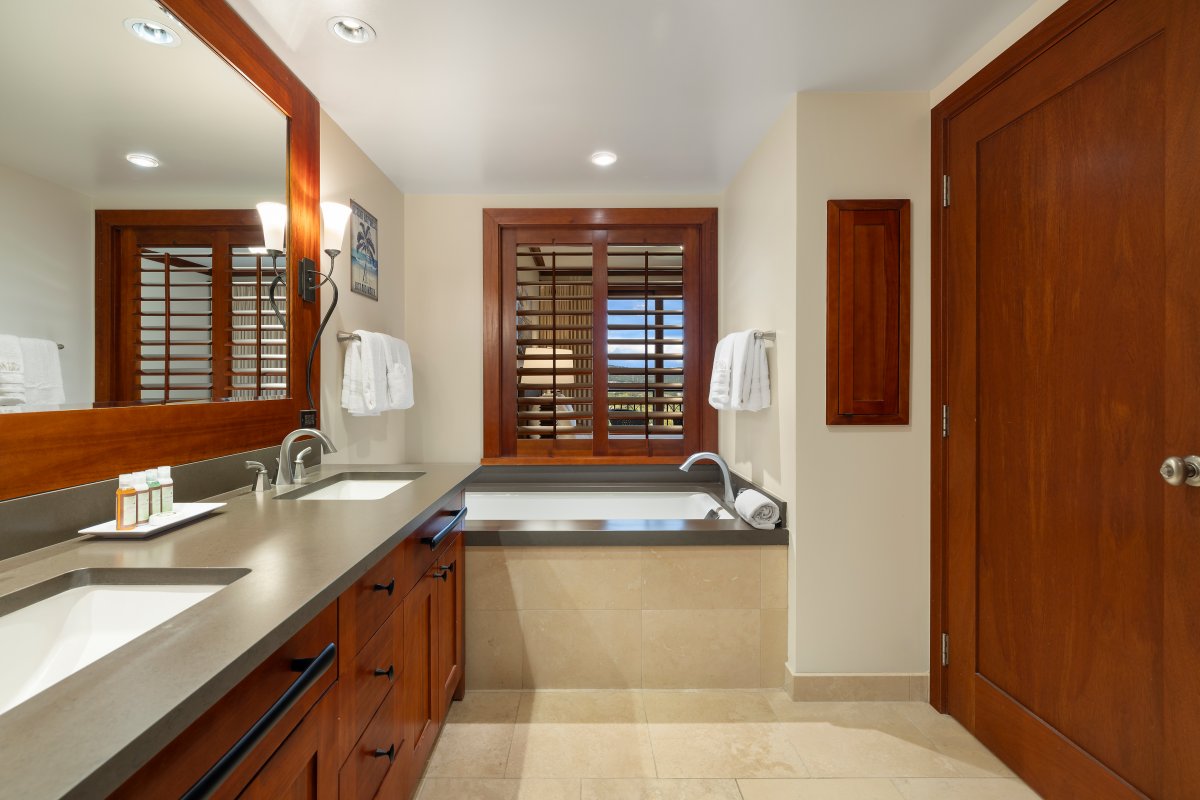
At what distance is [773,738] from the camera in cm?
187

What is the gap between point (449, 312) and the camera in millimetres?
3174

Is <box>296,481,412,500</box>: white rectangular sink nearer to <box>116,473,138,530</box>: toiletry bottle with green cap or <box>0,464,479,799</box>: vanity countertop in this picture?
<box>0,464,479,799</box>: vanity countertop

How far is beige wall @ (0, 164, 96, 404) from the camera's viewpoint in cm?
98

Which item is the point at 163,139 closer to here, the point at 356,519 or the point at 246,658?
the point at 356,519

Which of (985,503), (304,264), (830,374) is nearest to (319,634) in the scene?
(304,264)

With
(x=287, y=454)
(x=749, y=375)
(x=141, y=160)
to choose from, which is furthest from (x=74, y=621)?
(x=749, y=375)

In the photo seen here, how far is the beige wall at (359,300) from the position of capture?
2.22 m

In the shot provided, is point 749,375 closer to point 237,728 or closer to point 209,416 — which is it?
point 209,416

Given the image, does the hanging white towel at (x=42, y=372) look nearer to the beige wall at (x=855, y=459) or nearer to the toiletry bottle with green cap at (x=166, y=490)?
the toiletry bottle with green cap at (x=166, y=490)

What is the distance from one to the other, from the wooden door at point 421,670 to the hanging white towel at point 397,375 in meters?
1.08

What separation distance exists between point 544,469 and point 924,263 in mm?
2092

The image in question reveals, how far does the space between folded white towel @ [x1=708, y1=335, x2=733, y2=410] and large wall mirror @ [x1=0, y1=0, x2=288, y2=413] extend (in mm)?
1771

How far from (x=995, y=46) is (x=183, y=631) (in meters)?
2.51

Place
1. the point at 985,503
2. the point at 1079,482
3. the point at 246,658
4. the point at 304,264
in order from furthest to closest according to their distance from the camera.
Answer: the point at 304,264
the point at 985,503
the point at 1079,482
the point at 246,658
